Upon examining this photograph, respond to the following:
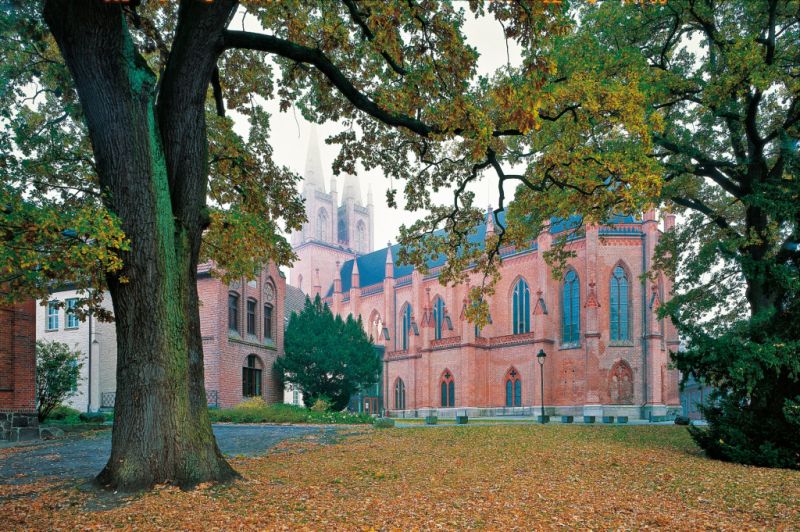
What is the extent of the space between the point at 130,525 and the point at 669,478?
7349 millimetres

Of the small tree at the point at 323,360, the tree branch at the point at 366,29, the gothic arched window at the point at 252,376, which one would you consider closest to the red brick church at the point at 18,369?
the gothic arched window at the point at 252,376

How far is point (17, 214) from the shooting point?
6.42 meters

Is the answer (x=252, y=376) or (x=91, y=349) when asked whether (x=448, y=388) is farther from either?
(x=91, y=349)

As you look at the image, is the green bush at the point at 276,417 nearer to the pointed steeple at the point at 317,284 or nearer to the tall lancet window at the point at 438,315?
the tall lancet window at the point at 438,315

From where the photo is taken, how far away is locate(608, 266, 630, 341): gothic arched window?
39156 mm

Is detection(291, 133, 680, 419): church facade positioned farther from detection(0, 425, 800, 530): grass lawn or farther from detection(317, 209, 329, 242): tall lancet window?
detection(317, 209, 329, 242): tall lancet window

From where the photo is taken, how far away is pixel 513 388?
44000 mm

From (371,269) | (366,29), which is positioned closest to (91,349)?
(366,29)

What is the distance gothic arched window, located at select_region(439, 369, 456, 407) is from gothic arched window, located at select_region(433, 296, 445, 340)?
16.8 ft

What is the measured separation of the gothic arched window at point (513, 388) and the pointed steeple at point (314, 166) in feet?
151

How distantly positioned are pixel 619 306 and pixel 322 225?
49.1 meters

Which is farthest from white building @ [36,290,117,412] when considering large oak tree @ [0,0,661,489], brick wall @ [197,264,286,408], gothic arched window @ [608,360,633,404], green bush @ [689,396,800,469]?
gothic arched window @ [608,360,633,404]

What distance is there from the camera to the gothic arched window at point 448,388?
1834 inches

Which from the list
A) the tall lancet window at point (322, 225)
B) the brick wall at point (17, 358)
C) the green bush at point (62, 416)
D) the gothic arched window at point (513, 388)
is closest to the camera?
the brick wall at point (17, 358)
